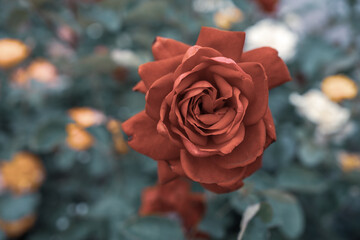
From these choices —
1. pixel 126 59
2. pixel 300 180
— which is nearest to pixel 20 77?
pixel 126 59

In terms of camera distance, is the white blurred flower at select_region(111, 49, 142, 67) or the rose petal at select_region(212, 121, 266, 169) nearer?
the rose petal at select_region(212, 121, 266, 169)

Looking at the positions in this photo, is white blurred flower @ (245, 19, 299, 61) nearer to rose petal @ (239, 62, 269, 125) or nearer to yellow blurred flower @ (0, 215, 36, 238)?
rose petal @ (239, 62, 269, 125)

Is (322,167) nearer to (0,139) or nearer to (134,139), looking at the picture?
(134,139)

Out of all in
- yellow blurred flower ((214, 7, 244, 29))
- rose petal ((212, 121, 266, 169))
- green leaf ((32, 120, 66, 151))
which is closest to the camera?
rose petal ((212, 121, 266, 169))

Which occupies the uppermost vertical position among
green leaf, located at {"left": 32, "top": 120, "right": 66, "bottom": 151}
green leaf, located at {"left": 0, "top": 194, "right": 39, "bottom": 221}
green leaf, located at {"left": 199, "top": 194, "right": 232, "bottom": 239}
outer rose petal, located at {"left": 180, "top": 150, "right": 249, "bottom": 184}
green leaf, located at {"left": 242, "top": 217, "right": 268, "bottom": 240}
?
outer rose petal, located at {"left": 180, "top": 150, "right": 249, "bottom": 184}

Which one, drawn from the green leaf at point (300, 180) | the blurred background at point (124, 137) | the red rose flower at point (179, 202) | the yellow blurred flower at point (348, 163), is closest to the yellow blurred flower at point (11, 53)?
the blurred background at point (124, 137)

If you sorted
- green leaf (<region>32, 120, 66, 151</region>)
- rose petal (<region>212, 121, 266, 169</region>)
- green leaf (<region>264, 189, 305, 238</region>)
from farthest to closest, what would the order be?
green leaf (<region>32, 120, 66, 151</region>) → green leaf (<region>264, 189, 305, 238</region>) → rose petal (<region>212, 121, 266, 169</region>)

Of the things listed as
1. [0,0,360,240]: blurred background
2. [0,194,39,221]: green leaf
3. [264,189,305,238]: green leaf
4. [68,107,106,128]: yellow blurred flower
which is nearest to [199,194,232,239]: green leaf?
[0,0,360,240]: blurred background
